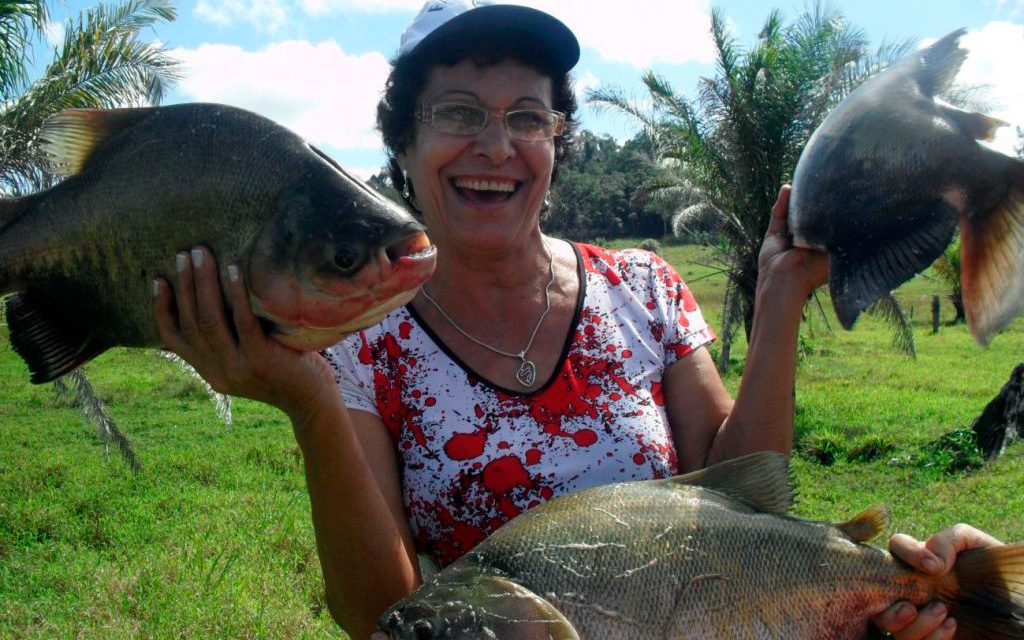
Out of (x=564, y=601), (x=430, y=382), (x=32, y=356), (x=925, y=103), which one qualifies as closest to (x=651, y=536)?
(x=564, y=601)

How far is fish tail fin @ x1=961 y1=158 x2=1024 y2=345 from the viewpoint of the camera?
5.32 feet

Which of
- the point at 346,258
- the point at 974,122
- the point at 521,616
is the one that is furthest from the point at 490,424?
the point at 974,122

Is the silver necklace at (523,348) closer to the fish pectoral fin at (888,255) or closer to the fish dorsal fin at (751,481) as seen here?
the fish dorsal fin at (751,481)

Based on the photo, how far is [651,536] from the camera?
1.88m

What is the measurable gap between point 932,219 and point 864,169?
0.17 m

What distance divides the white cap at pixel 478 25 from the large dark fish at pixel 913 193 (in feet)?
2.88

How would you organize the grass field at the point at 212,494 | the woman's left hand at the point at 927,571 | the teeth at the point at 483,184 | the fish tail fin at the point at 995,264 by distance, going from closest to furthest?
the fish tail fin at the point at 995,264
the woman's left hand at the point at 927,571
the teeth at the point at 483,184
the grass field at the point at 212,494

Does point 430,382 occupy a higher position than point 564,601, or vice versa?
point 430,382

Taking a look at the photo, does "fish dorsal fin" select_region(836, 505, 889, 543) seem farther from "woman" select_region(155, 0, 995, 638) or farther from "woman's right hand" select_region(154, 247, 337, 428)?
"woman's right hand" select_region(154, 247, 337, 428)

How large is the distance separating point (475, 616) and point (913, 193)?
1.23 meters

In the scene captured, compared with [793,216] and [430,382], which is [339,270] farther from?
[793,216]

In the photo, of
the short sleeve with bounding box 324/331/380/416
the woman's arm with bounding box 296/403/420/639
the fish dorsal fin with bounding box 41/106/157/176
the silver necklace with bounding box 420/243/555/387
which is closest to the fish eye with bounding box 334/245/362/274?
the woman's arm with bounding box 296/403/420/639

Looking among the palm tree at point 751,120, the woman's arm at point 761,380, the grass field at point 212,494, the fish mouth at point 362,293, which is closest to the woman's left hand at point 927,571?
the woman's arm at point 761,380

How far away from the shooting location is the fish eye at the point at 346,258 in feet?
5.42
